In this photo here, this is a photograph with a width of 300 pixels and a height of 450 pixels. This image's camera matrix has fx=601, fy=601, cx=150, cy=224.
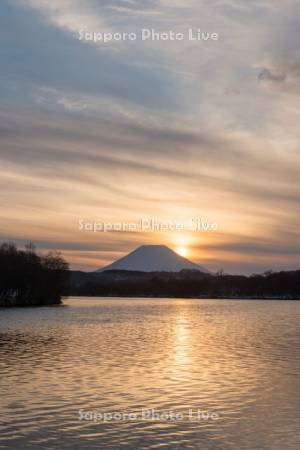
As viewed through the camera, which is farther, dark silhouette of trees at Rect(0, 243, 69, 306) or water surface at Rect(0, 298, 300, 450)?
dark silhouette of trees at Rect(0, 243, 69, 306)

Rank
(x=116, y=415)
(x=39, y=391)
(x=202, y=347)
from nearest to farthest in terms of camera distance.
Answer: (x=116, y=415)
(x=39, y=391)
(x=202, y=347)

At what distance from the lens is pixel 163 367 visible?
39531mm

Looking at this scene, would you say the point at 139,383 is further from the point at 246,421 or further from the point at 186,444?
the point at 186,444

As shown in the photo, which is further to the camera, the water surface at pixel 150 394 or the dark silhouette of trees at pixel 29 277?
the dark silhouette of trees at pixel 29 277

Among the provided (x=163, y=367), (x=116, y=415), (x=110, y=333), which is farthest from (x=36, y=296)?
(x=116, y=415)

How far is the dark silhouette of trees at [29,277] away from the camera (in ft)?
523

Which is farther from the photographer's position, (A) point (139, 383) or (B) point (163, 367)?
(B) point (163, 367)

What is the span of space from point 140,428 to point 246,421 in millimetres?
4486

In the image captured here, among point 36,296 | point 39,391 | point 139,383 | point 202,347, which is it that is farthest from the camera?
point 36,296

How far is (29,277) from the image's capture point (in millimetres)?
163875

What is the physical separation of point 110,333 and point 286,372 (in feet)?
114

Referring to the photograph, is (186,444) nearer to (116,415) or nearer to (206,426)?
(206,426)

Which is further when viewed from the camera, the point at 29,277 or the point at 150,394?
the point at 29,277

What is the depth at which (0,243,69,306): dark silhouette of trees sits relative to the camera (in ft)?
523
